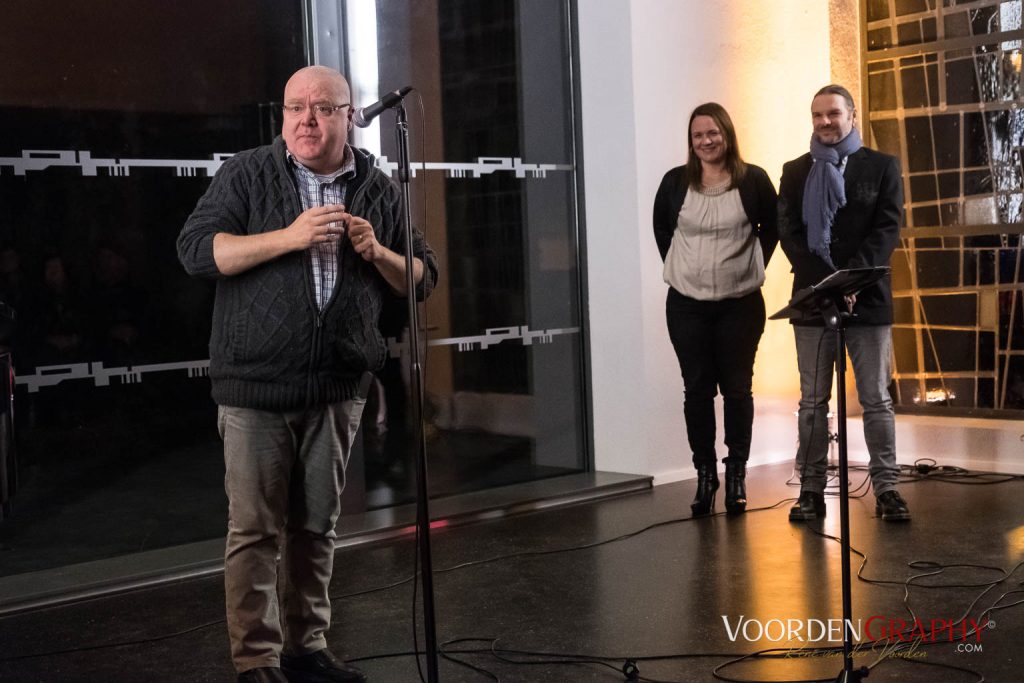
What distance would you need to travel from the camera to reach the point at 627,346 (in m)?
6.26

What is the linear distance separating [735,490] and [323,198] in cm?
282

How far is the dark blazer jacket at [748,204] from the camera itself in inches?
206

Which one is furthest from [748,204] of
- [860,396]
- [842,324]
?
[842,324]

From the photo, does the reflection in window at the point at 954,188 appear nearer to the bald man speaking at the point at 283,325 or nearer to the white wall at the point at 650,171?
the white wall at the point at 650,171

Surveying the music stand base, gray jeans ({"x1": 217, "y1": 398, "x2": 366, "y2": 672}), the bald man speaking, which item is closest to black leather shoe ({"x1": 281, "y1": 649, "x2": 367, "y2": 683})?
gray jeans ({"x1": 217, "y1": 398, "x2": 366, "y2": 672})

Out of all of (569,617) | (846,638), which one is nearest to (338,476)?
(569,617)

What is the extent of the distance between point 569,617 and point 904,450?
3330mm

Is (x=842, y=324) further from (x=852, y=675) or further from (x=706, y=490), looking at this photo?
(x=706, y=490)

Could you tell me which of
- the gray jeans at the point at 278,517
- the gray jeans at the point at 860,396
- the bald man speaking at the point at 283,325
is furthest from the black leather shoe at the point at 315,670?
the gray jeans at the point at 860,396

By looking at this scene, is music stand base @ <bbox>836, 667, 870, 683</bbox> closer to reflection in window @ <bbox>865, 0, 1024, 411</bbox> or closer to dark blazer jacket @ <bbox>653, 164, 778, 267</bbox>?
dark blazer jacket @ <bbox>653, 164, 778, 267</bbox>

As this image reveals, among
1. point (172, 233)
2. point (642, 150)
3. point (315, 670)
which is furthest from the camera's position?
point (642, 150)

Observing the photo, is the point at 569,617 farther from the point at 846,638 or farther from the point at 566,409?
the point at 566,409

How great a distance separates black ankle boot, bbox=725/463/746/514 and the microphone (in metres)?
2.99

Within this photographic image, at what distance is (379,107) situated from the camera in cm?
288
